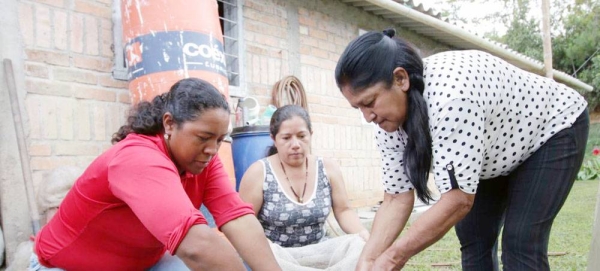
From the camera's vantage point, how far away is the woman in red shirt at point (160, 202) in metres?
1.61

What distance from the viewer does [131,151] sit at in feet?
5.59

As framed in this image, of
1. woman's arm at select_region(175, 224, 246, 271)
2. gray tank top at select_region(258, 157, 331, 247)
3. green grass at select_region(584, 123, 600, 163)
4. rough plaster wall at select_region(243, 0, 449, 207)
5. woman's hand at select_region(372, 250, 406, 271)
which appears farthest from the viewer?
green grass at select_region(584, 123, 600, 163)

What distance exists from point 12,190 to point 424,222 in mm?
2465

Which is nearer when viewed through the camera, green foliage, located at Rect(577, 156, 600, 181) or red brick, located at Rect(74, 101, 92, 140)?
red brick, located at Rect(74, 101, 92, 140)

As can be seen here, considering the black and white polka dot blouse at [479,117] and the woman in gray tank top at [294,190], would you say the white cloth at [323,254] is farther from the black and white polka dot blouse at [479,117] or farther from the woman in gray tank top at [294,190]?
the black and white polka dot blouse at [479,117]

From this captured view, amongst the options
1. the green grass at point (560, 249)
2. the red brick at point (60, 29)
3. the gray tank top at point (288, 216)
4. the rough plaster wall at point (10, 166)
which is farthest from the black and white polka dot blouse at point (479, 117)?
the red brick at point (60, 29)

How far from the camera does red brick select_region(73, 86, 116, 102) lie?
3434 mm

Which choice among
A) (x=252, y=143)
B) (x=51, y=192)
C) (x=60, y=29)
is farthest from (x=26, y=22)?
(x=252, y=143)

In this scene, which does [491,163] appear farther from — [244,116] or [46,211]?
[244,116]

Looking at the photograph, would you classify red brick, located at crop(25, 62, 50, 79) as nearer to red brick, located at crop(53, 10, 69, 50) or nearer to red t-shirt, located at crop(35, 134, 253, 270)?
red brick, located at crop(53, 10, 69, 50)

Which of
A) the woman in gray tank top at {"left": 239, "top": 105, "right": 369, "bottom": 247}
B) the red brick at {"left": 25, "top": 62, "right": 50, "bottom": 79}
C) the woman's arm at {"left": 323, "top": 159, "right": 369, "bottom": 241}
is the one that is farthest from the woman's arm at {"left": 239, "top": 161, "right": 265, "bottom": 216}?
the red brick at {"left": 25, "top": 62, "right": 50, "bottom": 79}

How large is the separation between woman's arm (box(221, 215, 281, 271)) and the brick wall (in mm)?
1709

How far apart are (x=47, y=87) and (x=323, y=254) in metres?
2.03

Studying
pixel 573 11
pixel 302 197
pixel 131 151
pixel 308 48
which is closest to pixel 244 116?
pixel 308 48
